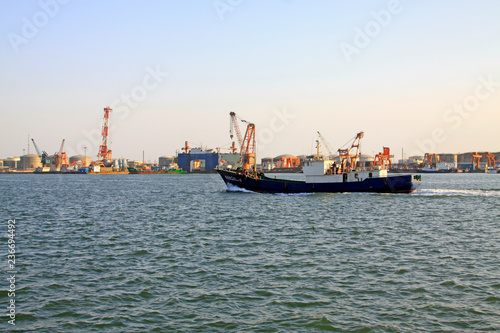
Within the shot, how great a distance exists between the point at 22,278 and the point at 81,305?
4.29m

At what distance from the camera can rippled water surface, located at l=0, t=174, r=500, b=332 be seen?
1195 centimetres

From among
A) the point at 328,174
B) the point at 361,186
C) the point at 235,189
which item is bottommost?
the point at 235,189

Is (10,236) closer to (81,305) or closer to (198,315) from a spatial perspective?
(81,305)

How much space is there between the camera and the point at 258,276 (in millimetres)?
16078

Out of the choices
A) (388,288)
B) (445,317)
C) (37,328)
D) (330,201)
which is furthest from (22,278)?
(330,201)

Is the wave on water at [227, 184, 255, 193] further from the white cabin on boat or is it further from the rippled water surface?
the rippled water surface

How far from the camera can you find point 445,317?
1208cm

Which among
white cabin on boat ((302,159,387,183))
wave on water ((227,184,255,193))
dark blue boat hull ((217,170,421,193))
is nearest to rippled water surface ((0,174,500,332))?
dark blue boat hull ((217,170,421,193))

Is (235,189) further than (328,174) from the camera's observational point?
Yes

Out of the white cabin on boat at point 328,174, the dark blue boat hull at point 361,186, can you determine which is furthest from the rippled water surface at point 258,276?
the white cabin on boat at point 328,174

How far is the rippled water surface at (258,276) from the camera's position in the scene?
11953 mm

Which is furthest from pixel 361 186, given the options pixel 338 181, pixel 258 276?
pixel 258 276

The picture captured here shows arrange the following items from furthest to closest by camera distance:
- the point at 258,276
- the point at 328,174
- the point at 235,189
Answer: the point at 235,189 < the point at 328,174 < the point at 258,276

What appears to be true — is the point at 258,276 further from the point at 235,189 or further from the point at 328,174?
the point at 235,189
